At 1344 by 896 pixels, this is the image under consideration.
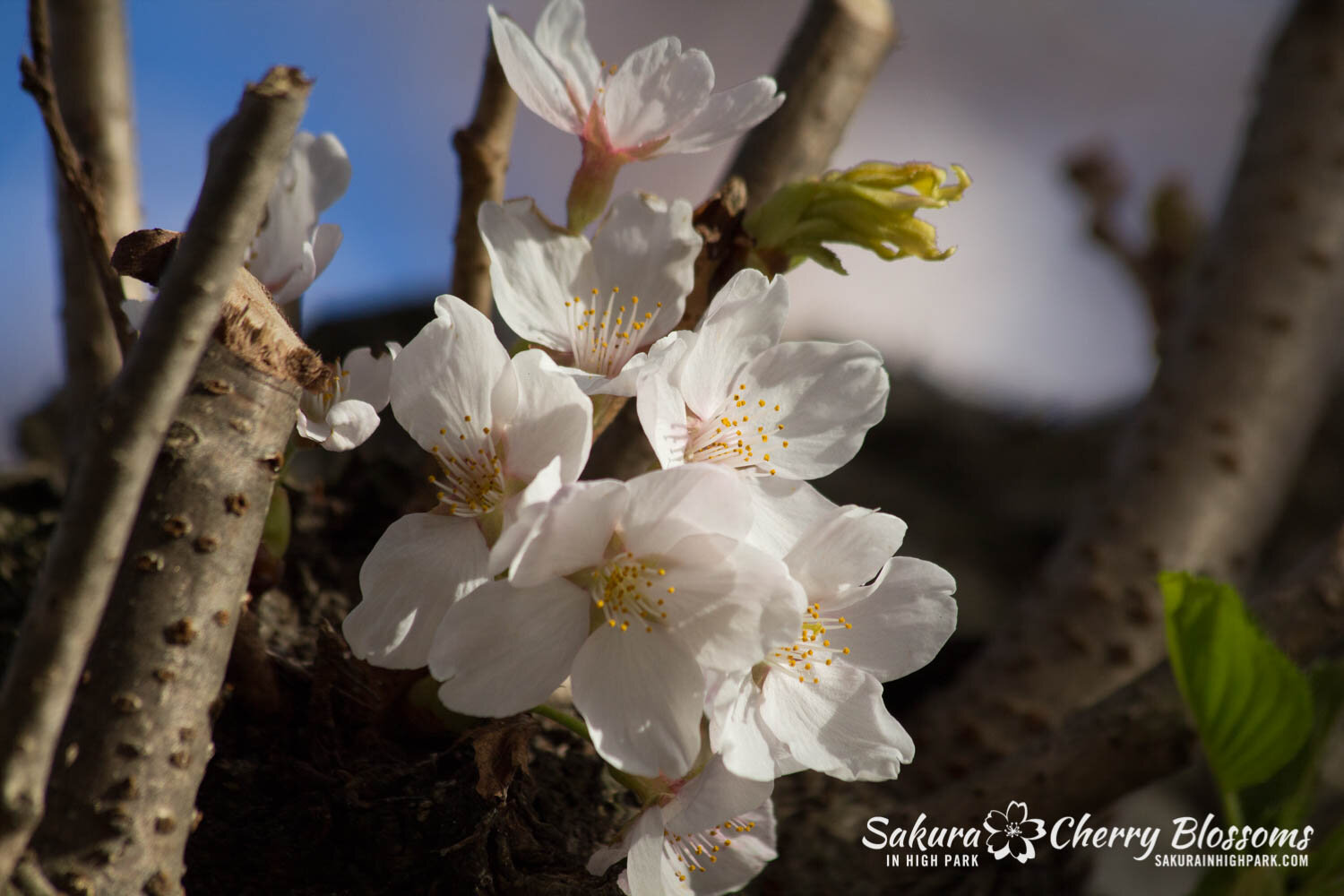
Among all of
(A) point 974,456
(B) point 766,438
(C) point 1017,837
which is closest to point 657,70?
(B) point 766,438

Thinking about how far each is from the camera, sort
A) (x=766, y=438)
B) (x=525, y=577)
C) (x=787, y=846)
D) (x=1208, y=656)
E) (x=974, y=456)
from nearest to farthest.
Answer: (x=525, y=577), (x=766, y=438), (x=1208, y=656), (x=787, y=846), (x=974, y=456)

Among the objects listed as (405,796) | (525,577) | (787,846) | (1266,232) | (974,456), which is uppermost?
(1266,232)

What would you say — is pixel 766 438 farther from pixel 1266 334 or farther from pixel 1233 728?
pixel 1266 334

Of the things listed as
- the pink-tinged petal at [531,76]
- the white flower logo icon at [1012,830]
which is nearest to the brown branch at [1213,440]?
the white flower logo icon at [1012,830]

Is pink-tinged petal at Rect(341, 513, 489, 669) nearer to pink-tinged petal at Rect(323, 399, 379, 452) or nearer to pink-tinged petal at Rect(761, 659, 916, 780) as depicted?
pink-tinged petal at Rect(323, 399, 379, 452)

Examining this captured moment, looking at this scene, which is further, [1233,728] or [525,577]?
[1233,728]

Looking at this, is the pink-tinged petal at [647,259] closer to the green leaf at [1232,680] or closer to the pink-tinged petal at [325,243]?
the pink-tinged petal at [325,243]
